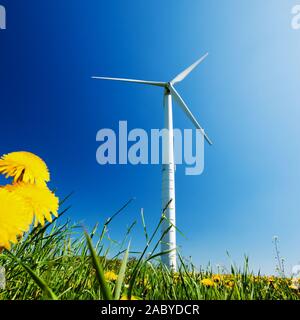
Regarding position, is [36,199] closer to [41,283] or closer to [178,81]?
[41,283]

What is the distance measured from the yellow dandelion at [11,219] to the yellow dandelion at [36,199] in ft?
0.17

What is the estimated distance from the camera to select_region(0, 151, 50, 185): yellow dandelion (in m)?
0.86

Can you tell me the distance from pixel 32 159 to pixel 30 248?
1237 millimetres

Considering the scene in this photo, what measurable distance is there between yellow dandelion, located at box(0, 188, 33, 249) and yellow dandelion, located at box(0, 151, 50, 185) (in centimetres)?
17

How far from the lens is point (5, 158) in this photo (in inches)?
36.2

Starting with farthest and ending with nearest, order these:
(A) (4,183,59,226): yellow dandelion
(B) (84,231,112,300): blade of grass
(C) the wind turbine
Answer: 1. (C) the wind turbine
2. (A) (4,183,59,226): yellow dandelion
3. (B) (84,231,112,300): blade of grass

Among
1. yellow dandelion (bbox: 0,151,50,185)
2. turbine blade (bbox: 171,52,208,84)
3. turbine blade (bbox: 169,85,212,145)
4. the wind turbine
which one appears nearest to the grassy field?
yellow dandelion (bbox: 0,151,50,185)

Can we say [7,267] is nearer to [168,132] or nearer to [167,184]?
[167,184]

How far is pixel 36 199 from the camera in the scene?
770 mm

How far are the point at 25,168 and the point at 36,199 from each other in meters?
0.14

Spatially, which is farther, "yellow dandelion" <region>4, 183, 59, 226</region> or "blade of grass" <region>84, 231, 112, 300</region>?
"yellow dandelion" <region>4, 183, 59, 226</region>

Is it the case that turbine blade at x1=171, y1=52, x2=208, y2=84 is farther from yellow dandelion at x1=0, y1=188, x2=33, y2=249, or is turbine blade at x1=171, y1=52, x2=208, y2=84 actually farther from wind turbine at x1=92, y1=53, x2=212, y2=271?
yellow dandelion at x1=0, y1=188, x2=33, y2=249

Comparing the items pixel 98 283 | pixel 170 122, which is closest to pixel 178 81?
pixel 170 122
